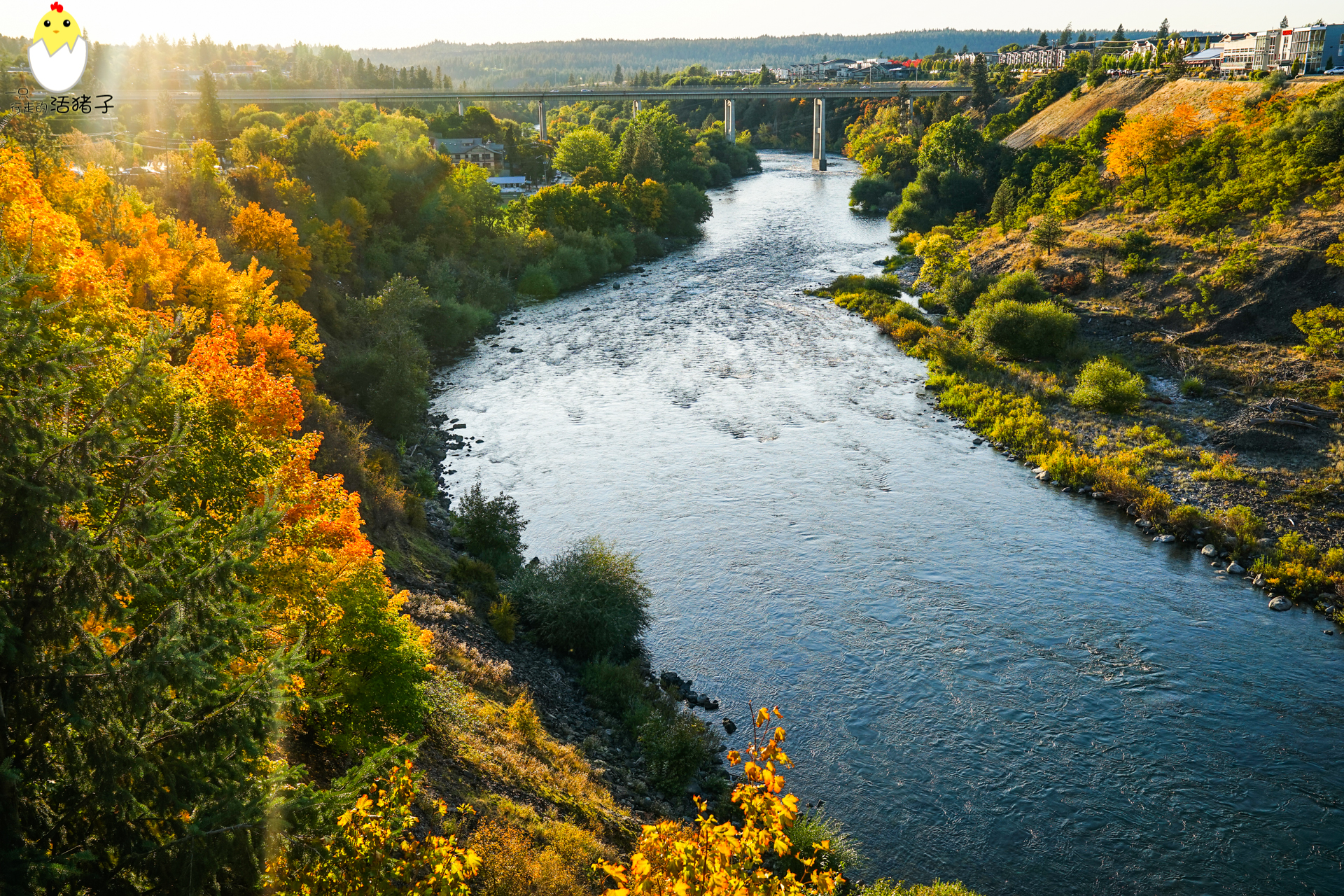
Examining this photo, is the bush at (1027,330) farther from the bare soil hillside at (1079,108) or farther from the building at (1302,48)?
the bare soil hillside at (1079,108)

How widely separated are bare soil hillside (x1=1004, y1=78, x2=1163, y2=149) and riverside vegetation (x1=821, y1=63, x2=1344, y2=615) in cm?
452

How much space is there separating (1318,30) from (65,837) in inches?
3743

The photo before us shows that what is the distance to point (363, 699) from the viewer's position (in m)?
16.1

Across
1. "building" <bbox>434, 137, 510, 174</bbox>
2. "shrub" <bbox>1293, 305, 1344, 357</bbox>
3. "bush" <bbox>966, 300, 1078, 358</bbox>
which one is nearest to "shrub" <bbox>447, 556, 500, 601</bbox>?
"bush" <bbox>966, 300, 1078, 358</bbox>

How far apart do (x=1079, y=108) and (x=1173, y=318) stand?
55244mm

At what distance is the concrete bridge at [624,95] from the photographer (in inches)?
4843

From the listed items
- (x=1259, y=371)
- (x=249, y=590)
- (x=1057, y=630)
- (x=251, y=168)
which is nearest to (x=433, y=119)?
(x=251, y=168)

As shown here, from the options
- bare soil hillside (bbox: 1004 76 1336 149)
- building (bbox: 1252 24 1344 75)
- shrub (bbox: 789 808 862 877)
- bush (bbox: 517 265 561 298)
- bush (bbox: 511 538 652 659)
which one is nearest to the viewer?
shrub (bbox: 789 808 862 877)

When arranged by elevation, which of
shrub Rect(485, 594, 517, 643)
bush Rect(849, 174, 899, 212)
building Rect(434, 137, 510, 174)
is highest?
building Rect(434, 137, 510, 174)

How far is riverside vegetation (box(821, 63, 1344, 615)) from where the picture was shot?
112 feet

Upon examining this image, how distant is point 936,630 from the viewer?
27141 millimetres

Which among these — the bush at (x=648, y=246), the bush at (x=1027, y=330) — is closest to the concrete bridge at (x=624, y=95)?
the bush at (x=648, y=246)

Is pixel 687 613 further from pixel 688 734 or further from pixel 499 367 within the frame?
pixel 499 367

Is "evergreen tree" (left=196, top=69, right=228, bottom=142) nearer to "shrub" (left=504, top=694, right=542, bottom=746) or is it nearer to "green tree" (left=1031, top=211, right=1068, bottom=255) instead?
"green tree" (left=1031, top=211, right=1068, bottom=255)
